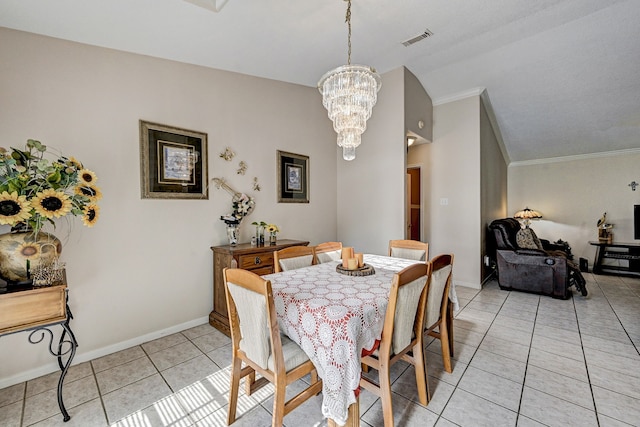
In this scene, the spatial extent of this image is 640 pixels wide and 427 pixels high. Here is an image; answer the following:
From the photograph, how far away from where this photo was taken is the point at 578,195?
5.84m

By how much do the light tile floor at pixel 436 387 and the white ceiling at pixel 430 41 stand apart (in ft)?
8.41

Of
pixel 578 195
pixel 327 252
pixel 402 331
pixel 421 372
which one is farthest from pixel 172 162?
pixel 578 195

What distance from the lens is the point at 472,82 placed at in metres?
4.08

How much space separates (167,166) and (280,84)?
184 centimetres

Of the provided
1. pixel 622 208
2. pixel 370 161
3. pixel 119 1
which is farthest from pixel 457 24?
pixel 622 208

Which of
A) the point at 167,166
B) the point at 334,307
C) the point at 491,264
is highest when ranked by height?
the point at 167,166

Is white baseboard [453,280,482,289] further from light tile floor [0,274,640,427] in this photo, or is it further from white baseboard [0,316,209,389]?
white baseboard [0,316,209,389]

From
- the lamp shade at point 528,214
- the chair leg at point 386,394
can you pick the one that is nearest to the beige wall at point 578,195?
the lamp shade at point 528,214

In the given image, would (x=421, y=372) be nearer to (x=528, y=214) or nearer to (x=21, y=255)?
(x=21, y=255)

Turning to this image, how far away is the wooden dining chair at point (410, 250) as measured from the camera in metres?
2.76

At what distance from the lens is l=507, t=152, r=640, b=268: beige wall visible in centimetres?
540

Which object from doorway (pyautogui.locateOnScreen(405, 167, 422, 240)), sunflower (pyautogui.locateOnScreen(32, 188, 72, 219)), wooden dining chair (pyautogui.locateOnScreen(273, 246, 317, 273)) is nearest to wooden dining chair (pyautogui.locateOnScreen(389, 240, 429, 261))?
wooden dining chair (pyautogui.locateOnScreen(273, 246, 317, 273))

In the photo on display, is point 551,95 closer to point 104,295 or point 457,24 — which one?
point 457,24

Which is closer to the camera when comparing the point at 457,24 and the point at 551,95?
the point at 457,24
